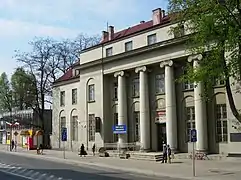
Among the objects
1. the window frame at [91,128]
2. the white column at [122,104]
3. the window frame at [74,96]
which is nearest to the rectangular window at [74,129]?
the window frame at [74,96]

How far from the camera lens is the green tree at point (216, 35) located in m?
22.3

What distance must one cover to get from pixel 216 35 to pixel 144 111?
21580 millimetres

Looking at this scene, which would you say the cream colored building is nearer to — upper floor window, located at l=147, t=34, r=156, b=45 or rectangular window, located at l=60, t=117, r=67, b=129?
upper floor window, located at l=147, t=34, r=156, b=45

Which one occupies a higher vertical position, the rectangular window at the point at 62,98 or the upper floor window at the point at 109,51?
the upper floor window at the point at 109,51

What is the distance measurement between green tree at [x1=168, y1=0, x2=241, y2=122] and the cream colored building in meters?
8.61

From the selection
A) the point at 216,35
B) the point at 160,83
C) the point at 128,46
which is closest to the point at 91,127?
the point at 128,46

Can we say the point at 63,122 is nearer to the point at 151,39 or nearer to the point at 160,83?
the point at 160,83

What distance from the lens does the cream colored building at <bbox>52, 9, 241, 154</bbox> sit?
1486 inches

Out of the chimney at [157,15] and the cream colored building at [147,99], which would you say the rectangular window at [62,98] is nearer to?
the cream colored building at [147,99]

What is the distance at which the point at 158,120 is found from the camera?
142 feet

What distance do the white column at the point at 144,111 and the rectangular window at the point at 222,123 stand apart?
8.22 meters

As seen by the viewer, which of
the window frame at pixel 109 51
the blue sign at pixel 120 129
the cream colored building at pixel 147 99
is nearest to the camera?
the cream colored building at pixel 147 99

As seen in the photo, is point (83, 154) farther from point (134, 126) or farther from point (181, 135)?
point (181, 135)

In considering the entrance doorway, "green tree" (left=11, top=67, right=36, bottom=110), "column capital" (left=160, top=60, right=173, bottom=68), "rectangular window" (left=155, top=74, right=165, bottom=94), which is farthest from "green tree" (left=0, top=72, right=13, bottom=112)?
"column capital" (left=160, top=60, right=173, bottom=68)
